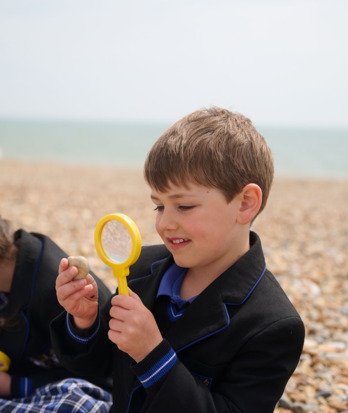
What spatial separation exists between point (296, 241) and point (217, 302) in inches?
227

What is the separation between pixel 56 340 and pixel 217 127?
875mm

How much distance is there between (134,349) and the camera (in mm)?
1649

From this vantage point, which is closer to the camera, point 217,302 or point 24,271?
point 217,302

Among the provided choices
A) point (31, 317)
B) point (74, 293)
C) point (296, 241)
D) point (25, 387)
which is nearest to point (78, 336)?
point (74, 293)

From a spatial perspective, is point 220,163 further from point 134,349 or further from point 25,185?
point 25,185

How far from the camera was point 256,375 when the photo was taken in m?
1.73

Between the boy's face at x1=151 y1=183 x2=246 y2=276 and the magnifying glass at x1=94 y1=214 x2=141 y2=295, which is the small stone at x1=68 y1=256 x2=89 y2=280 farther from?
the boy's face at x1=151 y1=183 x2=246 y2=276

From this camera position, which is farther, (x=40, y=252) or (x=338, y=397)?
(x=338, y=397)

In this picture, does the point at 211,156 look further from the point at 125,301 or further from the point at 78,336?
the point at 78,336

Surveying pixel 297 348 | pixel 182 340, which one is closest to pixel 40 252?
pixel 182 340

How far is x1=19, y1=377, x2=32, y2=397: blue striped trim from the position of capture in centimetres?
250

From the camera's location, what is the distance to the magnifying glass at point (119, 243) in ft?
5.72

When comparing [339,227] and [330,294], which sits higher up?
[330,294]

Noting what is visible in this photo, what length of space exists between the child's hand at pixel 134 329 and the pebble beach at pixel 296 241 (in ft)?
4.68
